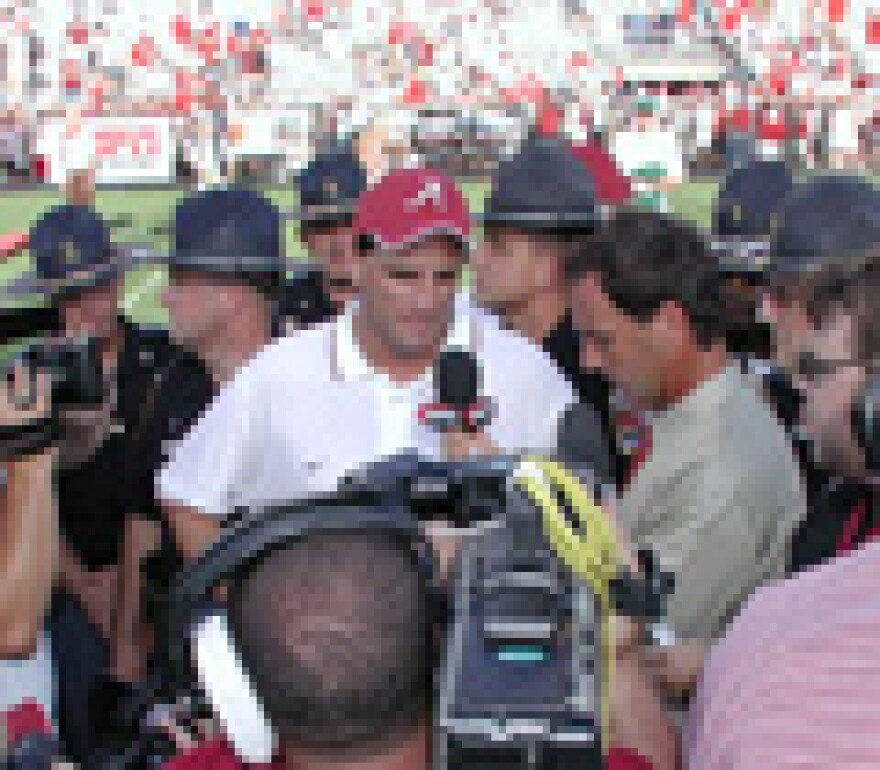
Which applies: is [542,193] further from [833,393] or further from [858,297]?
[833,393]

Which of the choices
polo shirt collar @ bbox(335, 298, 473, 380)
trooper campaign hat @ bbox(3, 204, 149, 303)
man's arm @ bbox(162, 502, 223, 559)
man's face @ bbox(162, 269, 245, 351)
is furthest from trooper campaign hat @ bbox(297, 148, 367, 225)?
man's arm @ bbox(162, 502, 223, 559)

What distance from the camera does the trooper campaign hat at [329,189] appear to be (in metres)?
4.17

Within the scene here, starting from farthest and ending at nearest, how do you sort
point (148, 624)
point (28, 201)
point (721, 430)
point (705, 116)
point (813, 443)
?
point (705, 116) < point (28, 201) < point (148, 624) < point (721, 430) < point (813, 443)

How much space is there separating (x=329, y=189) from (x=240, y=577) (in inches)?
125

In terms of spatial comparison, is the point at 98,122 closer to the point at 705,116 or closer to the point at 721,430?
the point at 705,116

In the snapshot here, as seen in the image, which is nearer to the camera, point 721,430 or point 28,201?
point 721,430

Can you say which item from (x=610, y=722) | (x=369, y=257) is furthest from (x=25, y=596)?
(x=610, y=722)

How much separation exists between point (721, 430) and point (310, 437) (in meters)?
0.74

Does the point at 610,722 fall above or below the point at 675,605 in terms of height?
above

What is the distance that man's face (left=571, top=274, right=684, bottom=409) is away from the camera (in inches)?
97.3

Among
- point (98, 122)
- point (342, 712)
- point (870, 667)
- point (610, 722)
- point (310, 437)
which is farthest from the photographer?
point (98, 122)

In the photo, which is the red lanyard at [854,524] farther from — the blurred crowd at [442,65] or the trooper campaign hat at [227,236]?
the blurred crowd at [442,65]

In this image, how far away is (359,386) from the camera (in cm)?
262

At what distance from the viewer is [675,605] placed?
7.28 feet
